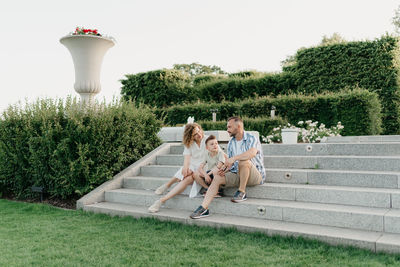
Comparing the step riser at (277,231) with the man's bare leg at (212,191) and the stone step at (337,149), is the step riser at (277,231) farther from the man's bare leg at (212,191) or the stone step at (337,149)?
the stone step at (337,149)

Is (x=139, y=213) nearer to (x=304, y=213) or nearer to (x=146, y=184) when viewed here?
(x=146, y=184)

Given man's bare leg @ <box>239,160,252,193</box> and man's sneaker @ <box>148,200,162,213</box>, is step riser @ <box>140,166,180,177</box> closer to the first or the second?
man's sneaker @ <box>148,200,162,213</box>

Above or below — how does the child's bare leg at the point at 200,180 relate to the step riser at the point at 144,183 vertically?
above

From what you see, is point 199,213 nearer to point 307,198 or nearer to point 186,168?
point 186,168

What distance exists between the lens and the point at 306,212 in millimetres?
3977

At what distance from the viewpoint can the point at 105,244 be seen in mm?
3701

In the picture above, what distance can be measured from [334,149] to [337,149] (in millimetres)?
46

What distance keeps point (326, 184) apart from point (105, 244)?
9.88 ft

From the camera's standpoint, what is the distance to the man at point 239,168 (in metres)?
4.41

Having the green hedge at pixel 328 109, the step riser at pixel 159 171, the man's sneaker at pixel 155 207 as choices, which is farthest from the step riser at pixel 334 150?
the green hedge at pixel 328 109

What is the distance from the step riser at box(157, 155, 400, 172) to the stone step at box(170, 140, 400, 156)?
16.7 inches

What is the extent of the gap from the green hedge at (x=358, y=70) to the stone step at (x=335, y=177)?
292 inches

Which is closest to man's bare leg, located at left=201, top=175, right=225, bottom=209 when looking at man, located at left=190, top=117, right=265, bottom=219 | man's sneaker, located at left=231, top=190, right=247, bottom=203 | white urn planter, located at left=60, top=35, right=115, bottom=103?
man, located at left=190, top=117, right=265, bottom=219

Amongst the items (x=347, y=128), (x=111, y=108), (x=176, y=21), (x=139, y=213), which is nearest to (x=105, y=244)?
(x=139, y=213)
